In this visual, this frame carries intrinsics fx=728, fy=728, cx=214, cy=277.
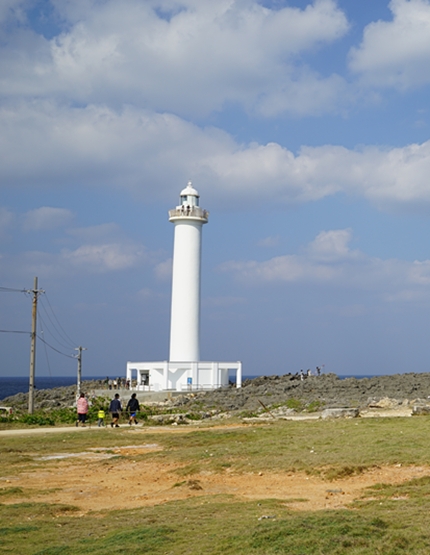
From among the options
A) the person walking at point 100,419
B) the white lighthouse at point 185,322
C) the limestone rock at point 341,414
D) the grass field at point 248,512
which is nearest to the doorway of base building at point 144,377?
the white lighthouse at point 185,322

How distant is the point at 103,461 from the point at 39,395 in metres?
49.2

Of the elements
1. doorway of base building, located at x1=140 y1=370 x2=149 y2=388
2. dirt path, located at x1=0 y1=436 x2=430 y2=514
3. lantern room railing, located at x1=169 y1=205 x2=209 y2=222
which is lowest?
dirt path, located at x1=0 y1=436 x2=430 y2=514

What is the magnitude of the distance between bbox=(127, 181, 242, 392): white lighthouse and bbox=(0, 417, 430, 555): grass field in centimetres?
3188

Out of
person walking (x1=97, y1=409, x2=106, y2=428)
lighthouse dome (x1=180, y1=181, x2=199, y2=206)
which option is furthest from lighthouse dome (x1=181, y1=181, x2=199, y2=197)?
person walking (x1=97, y1=409, x2=106, y2=428)

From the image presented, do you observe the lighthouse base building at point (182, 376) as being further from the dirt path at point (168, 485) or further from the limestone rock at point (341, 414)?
the dirt path at point (168, 485)

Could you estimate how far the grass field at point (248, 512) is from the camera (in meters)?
8.87

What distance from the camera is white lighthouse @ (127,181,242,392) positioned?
2090 inches

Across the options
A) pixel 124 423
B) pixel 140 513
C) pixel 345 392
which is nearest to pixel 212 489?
pixel 140 513

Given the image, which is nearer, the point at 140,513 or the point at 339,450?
the point at 140,513

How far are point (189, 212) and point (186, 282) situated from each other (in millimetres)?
5297

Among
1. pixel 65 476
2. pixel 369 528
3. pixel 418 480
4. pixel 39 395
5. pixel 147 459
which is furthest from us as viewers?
pixel 39 395

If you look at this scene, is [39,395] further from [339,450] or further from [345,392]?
[339,450]

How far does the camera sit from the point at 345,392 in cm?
4647

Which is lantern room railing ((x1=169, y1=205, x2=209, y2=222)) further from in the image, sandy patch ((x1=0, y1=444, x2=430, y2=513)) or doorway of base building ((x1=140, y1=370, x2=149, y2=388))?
sandy patch ((x1=0, y1=444, x2=430, y2=513))
